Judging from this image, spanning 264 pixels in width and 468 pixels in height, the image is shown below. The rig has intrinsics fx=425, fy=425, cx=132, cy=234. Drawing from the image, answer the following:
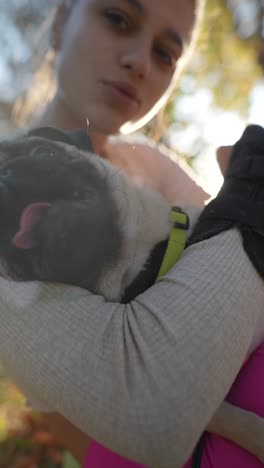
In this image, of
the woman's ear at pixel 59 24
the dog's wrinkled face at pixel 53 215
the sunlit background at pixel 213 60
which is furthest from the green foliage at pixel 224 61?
the dog's wrinkled face at pixel 53 215

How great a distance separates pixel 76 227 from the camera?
50cm

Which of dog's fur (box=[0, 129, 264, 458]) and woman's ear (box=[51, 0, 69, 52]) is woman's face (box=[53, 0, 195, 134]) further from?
dog's fur (box=[0, 129, 264, 458])

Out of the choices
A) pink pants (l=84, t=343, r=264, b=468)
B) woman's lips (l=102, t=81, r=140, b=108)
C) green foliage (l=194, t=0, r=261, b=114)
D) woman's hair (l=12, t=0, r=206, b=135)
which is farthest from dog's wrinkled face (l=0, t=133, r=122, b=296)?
green foliage (l=194, t=0, r=261, b=114)

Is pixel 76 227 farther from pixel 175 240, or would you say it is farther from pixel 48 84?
pixel 48 84

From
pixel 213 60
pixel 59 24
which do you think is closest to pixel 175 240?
pixel 59 24

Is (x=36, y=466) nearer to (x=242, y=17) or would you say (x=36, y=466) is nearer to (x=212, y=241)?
(x=212, y=241)

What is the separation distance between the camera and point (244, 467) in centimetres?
52

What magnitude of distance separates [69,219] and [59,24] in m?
0.74

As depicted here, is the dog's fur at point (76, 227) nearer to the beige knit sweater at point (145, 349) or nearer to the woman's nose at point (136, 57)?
the beige knit sweater at point (145, 349)

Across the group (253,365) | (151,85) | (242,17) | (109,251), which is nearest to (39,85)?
(151,85)

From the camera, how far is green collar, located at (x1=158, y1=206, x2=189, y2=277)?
0.56 meters

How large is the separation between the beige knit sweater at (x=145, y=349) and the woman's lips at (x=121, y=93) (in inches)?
20.4

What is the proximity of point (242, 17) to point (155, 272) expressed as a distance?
2.26 meters

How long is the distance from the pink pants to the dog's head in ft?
0.64
